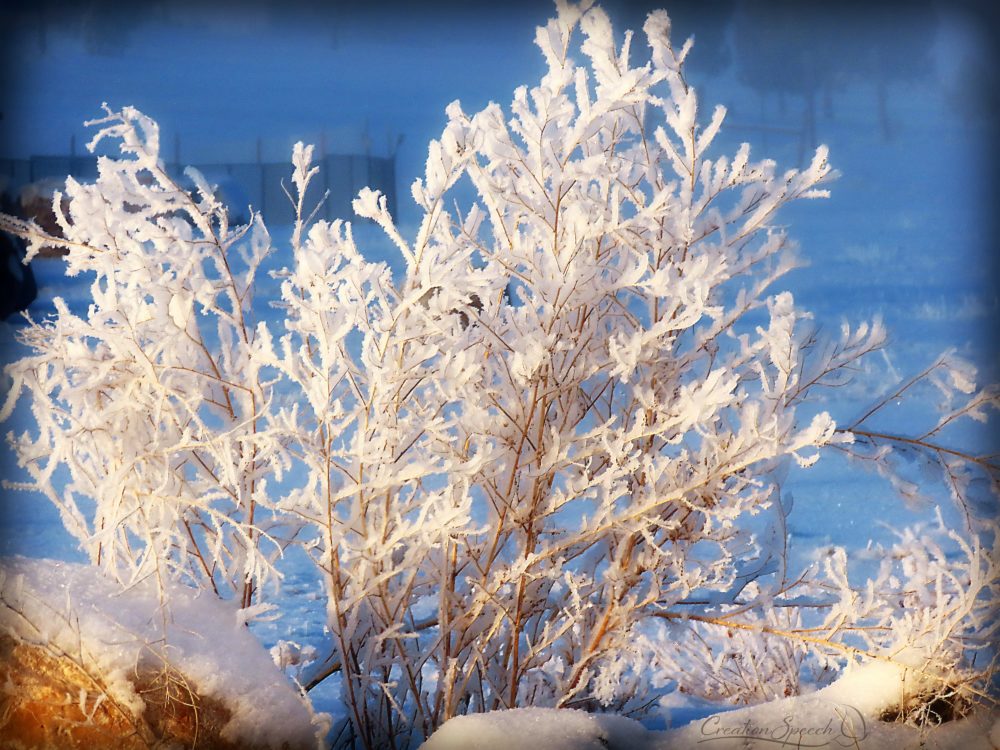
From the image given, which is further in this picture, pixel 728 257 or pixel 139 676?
pixel 728 257

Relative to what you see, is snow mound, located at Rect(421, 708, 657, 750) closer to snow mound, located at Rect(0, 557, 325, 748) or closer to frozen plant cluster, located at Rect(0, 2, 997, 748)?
frozen plant cluster, located at Rect(0, 2, 997, 748)

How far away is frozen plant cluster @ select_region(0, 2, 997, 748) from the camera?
→ 1861mm

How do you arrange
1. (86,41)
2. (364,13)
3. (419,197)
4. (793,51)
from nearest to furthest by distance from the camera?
1. (419,197)
2. (364,13)
3. (86,41)
4. (793,51)

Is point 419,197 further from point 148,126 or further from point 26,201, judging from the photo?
point 26,201

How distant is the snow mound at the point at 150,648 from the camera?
1977mm

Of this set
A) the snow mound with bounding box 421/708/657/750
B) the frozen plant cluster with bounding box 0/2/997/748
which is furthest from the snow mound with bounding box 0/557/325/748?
the snow mound with bounding box 421/708/657/750

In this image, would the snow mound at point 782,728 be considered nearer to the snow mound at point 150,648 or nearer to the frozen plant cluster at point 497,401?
the frozen plant cluster at point 497,401

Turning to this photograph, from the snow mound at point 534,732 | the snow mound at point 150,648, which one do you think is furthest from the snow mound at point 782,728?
the snow mound at point 150,648

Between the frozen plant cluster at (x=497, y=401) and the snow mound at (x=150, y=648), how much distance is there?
0.11 meters

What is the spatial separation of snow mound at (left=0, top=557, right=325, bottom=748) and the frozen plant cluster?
0.37 ft

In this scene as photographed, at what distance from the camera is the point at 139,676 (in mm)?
1971

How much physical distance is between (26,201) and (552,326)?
262cm

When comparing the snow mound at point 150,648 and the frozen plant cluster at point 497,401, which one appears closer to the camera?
the frozen plant cluster at point 497,401

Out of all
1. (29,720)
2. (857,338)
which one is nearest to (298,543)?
(29,720)
